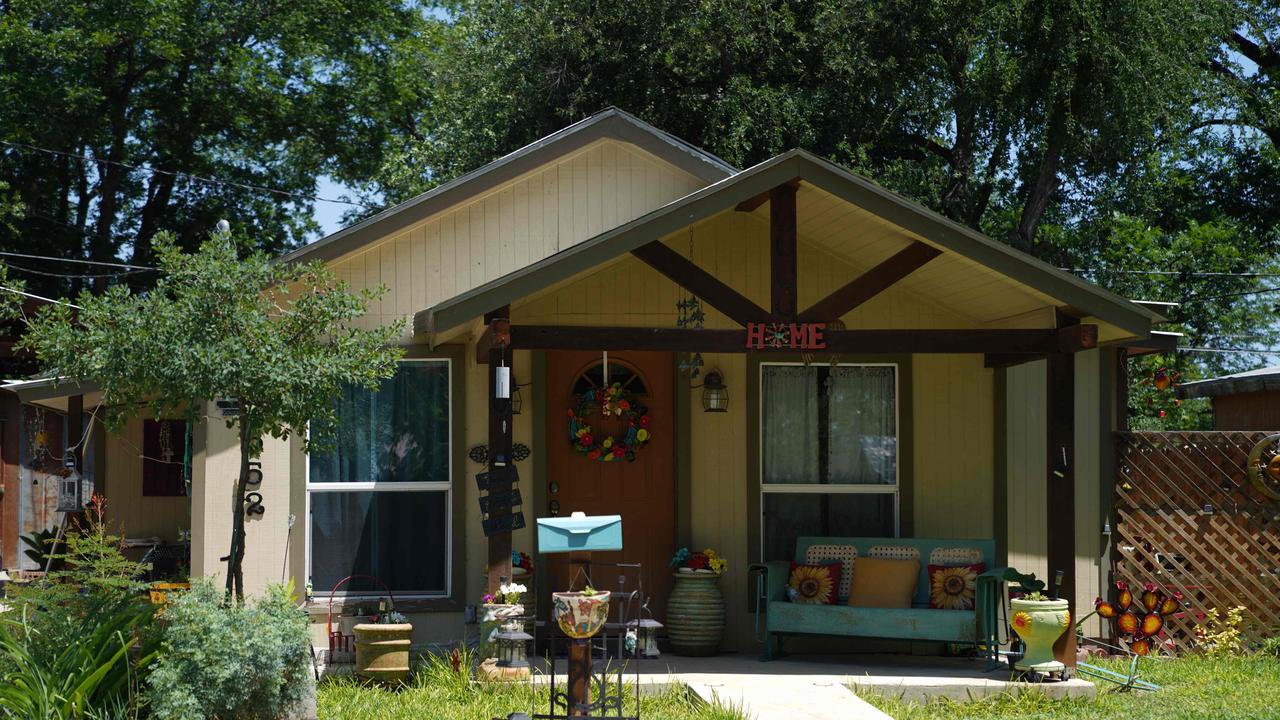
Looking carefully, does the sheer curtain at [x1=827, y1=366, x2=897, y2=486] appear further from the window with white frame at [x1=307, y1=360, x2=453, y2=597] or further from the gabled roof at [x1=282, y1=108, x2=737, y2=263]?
the window with white frame at [x1=307, y1=360, x2=453, y2=597]

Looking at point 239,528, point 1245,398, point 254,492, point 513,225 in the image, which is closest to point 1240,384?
point 1245,398

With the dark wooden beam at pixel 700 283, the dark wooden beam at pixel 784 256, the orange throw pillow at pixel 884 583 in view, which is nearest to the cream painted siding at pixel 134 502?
the dark wooden beam at pixel 700 283

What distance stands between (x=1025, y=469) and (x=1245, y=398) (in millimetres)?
3923

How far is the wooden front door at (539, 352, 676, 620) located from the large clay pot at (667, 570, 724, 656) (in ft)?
1.62

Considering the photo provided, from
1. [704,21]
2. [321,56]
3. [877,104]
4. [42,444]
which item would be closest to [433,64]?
[321,56]

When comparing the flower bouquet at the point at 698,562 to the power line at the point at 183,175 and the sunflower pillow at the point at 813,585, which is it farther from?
the power line at the point at 183,175

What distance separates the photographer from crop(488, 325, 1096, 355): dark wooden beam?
805cm

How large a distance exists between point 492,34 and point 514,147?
265cm

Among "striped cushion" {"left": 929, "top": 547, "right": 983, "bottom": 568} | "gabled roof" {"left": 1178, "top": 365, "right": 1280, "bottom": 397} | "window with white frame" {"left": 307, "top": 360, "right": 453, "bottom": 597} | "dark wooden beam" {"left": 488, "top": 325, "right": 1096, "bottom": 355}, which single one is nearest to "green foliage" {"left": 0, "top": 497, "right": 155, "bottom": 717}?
"window with white frame" {"left": 307, "top": 360, "right": 453, "bottom": 597}

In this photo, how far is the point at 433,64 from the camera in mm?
25109

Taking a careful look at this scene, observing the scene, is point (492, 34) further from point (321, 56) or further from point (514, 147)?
point (321, 56)

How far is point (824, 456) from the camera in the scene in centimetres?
984

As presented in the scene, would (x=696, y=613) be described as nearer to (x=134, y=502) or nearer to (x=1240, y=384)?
(x=1240, y=384)

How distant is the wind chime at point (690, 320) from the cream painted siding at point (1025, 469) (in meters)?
2.46
